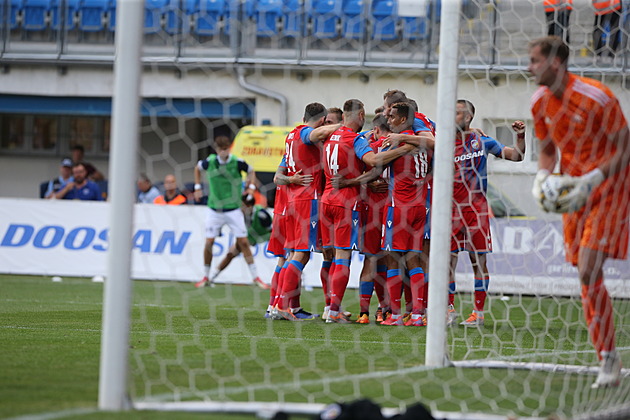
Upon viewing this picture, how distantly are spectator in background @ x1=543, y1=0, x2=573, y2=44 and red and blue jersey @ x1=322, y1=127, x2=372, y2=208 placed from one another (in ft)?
6.10

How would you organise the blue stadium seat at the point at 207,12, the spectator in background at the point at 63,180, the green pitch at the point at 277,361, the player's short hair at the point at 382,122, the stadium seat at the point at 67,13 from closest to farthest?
the green pitch at the point at 277,361 < the player's short hair at the point at 382,122 < the spectator in background at the point at 63,180 < the blue stadium seat at the point at 207,12 < the stadium seat at the point at 67,13

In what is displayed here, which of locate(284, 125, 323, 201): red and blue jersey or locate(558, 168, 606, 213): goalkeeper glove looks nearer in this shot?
locate(558, 168, 606, 213): goalkeeper glove

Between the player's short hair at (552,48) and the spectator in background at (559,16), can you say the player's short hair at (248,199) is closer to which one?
the spectator in background at (559,16)

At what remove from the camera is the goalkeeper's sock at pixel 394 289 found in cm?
827

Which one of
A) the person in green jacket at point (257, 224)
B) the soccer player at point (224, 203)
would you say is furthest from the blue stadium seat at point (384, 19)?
the soccer player at point (224, 203)

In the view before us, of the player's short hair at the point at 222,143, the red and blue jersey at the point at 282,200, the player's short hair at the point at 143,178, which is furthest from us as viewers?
the player's short hair at the point at 143,178

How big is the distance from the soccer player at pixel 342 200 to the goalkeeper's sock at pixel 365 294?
209 millimetres

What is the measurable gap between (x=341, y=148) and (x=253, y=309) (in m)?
2.39

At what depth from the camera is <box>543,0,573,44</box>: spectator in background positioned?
25.0ft

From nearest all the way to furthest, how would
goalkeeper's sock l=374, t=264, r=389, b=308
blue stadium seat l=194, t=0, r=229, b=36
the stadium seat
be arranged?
goalkeeper's sock l=374, t=264, r=389, b=308, blue stadium seat l=194, t=0, r=229, b=36, the stadium seat

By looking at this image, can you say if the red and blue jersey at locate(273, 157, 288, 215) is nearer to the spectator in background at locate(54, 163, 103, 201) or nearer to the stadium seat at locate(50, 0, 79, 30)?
the spectator in background at locate(54, 163, 103, 201)

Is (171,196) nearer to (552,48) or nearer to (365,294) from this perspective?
(365,294)

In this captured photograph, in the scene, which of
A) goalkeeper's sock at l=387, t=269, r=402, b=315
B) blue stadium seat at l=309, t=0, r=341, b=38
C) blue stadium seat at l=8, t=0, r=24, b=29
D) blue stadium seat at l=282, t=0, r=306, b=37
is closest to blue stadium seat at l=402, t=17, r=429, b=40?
blue stadium seat at l=309, t=0, r=341, b=38

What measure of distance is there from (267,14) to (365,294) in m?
11.3
